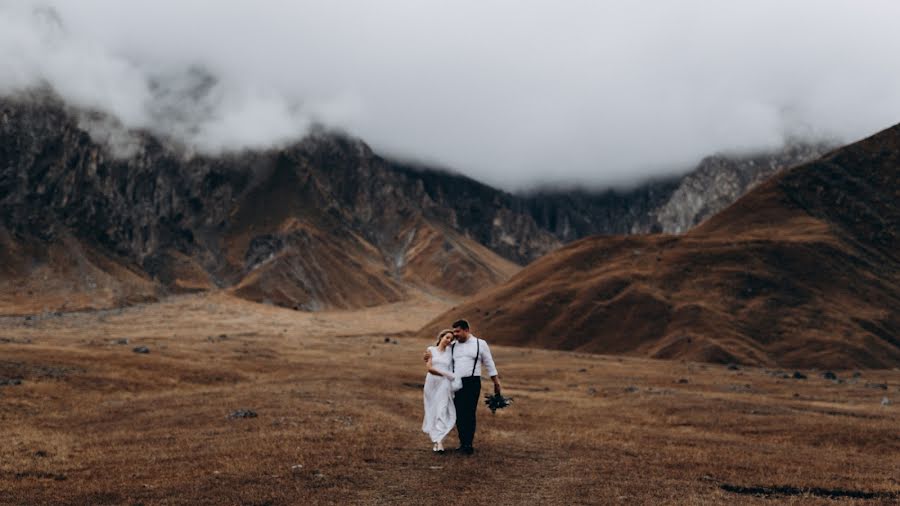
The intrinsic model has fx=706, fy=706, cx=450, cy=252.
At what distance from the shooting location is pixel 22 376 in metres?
40.0

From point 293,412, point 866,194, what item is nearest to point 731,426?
point 293,412

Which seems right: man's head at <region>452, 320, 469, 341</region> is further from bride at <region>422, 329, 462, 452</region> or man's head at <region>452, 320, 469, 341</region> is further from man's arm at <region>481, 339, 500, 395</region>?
man's arm at <region>481, 339, 500, 395</region>

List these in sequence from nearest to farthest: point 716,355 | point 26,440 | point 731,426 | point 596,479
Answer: point 596,479
point 26,440
point 731,426
point 716,355

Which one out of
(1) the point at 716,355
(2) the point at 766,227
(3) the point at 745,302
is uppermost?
(2) the point at 766,227

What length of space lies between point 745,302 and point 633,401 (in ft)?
225

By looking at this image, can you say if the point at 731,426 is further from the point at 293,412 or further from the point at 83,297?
the point at 83,297

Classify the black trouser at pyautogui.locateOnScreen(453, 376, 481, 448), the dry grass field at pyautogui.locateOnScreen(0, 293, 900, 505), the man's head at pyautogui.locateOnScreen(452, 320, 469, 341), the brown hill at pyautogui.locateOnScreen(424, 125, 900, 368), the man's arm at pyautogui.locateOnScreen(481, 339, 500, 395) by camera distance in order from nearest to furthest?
1. the dry grass field at pyautogui.locateOnScreen(0, 293, 900, 505)
2. the man's arm at pyautogui.locateOnScreen(481, 339, 500, 395)
3. the black trouser at pyautogui.locateOnScreen(453, 376, 481, 448)
4. the man's head at pyautogui.locateOnScreen(452, 320, 469, 341)
5. the brown hill at pyautogui.locateOnScreen(424, 125, 900, 368)

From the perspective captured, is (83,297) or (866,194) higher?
(866,194)

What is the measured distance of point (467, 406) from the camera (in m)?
18.6

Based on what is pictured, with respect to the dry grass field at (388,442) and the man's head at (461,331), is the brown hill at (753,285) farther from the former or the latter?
the man's head at (461,331)

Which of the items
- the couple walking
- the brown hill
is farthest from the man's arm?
the brown hill

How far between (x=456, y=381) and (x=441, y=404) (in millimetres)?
734

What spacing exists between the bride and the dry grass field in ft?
2.27

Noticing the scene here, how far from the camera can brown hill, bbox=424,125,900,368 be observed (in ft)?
297
